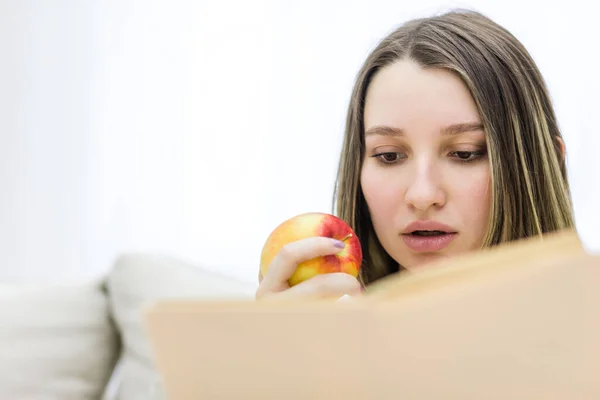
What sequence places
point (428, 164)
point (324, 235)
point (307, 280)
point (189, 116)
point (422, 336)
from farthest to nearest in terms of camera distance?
point (189, 116) → point (428, 164) → point (324, 235) → point (307, 280) → point (422, 336)

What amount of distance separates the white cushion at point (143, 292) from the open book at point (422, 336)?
1183mm

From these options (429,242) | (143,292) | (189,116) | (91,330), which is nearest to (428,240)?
(429,242)

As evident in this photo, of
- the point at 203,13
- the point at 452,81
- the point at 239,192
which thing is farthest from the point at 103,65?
the point at 452,81

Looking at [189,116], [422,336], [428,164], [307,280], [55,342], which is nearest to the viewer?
[422,336]

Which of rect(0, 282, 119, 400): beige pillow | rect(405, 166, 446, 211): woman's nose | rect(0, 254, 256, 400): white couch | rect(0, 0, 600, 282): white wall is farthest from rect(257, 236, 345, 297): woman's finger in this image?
rect(0, 0, 600, 282): white wall

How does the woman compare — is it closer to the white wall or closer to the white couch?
the white couch

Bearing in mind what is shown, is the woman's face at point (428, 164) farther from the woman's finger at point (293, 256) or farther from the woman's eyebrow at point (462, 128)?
the woman's finger at point (293, 256)

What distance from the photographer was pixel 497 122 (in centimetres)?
106

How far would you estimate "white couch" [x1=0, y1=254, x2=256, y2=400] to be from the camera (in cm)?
164

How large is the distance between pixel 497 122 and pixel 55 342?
118 centimetres

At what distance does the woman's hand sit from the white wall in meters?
1.21

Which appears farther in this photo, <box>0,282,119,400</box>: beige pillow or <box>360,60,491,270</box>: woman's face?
<box>0,282,119,400</box>: beige pillow

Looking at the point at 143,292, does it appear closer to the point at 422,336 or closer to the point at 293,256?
the point at 293,256

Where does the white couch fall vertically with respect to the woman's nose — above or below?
below
